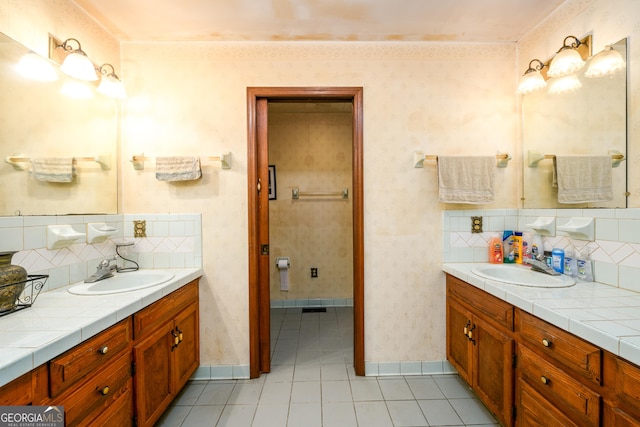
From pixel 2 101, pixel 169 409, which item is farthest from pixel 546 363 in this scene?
pixel 2 101

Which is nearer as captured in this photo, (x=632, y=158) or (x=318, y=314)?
(x=632, y=158)

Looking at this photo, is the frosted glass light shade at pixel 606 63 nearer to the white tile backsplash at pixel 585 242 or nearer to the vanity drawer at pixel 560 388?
the white tile backsplash at pixel 585 242

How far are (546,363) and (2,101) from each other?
262cm

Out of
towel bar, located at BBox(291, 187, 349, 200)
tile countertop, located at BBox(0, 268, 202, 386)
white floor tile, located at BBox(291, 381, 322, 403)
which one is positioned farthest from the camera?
towel bar, located at BBox(291, 187, 349, 200)

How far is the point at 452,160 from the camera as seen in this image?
1.83 metres

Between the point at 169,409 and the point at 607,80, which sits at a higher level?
the point at 607,80

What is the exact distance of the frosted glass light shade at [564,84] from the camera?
1.54 metres

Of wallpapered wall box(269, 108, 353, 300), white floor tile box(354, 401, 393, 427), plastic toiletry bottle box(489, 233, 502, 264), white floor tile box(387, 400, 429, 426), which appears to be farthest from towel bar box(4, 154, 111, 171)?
plastic toiletry bottle box(489, 233, 502, 264)

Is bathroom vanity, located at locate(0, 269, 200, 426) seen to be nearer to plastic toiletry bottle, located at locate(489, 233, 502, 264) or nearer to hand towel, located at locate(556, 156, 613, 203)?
plastic toiletry bottle, located at locate(489, 233, 502, 264)

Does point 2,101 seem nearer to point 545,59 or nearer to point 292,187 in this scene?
point 292,187

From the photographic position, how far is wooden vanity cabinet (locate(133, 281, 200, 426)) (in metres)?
1.29

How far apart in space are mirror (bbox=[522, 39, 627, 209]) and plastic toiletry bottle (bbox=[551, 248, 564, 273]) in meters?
0.27

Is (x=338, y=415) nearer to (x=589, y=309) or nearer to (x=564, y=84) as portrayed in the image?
(x=589, y=309)

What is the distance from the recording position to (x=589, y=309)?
41.2 inches
